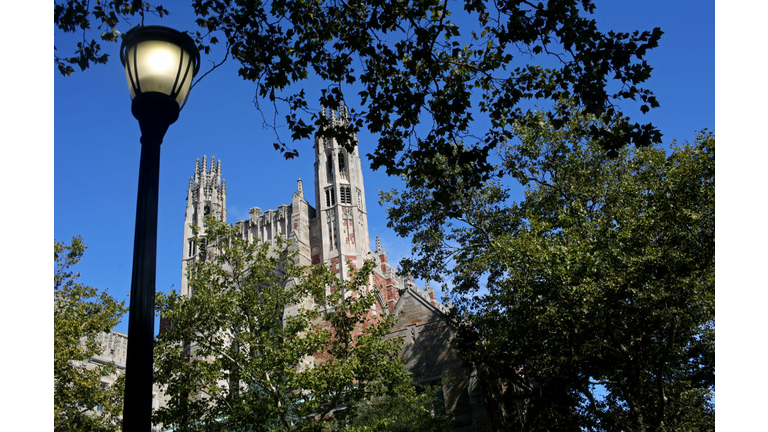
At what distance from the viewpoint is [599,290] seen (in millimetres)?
13523

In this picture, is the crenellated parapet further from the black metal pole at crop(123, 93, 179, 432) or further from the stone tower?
the black metal pole at crop(123, 93, 179, 432)

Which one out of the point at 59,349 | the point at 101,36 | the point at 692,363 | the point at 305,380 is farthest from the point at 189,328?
the point at 692,363

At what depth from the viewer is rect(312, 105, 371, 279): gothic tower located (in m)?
36.7

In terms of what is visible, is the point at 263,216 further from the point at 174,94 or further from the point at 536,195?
the point at 174,94

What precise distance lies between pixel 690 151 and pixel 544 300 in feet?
21.9

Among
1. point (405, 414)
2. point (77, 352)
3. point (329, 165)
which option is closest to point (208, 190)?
point (329, 165)

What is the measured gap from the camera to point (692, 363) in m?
16.5

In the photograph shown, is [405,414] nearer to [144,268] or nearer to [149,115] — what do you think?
Answer: [144,268]

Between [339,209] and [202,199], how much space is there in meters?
13.6

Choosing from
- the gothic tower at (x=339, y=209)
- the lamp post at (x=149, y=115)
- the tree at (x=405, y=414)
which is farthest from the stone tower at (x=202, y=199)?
the lamp post at (x=149, y=115)

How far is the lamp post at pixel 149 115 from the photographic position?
12.3 feet

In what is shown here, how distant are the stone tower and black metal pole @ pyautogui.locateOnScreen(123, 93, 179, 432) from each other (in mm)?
39993

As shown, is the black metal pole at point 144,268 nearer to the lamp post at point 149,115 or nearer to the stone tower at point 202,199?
the lamp post at point 149,115

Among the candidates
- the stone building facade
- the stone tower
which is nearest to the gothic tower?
the stone building facade
